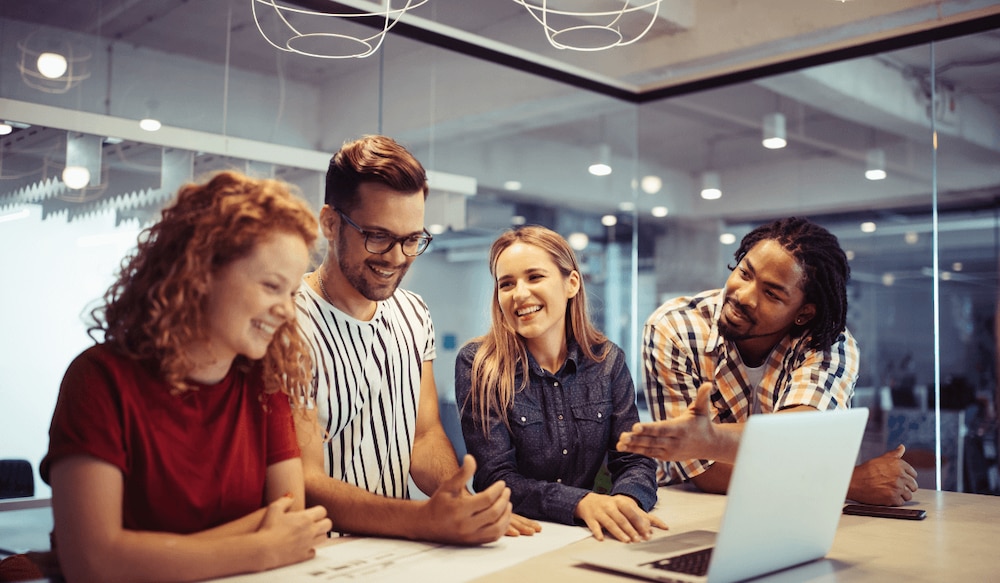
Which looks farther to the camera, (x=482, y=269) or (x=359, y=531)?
(x=482, y=269)

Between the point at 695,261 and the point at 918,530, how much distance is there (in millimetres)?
3570

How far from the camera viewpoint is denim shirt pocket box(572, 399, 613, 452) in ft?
7.30

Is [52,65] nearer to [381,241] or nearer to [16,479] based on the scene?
[16,479]

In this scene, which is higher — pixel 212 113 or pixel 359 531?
pixel 212 113

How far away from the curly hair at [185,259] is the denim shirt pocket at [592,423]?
971mm

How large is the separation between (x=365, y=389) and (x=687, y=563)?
2.76 ft

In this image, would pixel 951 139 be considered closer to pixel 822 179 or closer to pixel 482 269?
pixel 822 179

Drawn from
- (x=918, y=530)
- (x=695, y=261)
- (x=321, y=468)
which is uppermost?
(x=695, y=261)

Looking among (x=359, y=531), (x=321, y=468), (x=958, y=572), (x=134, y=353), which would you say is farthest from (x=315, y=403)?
(x=958, y=572)

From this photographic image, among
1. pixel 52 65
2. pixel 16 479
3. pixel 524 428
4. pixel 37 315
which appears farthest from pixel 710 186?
pixel 16 479

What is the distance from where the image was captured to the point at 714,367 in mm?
2555

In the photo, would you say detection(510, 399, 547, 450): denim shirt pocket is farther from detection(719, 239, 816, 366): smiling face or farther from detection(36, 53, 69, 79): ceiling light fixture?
detection(36, 53, 69, 79): ceiling light fixture

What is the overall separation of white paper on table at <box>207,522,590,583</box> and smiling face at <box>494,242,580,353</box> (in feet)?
2.19

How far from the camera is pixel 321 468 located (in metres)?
1.81
